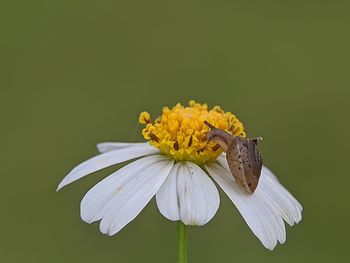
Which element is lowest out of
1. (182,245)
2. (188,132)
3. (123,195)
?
(182,245)

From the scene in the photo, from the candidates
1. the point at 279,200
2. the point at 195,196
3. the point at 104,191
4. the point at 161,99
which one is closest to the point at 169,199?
the point at 195,196

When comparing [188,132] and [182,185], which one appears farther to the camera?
[188,132]

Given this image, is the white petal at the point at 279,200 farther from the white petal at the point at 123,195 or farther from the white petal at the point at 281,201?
the white petal at the point at 123,195

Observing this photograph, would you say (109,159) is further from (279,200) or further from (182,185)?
(279,200)

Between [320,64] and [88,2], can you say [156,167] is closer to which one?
[320,64]

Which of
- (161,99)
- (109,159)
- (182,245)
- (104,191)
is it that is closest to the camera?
(182,245)

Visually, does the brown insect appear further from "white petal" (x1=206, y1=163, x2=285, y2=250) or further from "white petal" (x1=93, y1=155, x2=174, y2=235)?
"white petal" (x1=93, y1=155, x2=174, y2=235)

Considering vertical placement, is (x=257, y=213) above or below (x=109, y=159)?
below

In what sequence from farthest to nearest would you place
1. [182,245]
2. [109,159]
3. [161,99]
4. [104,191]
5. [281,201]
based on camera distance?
[161,99]
[109,159]
[281,201]
[104,191]
[182,245]
